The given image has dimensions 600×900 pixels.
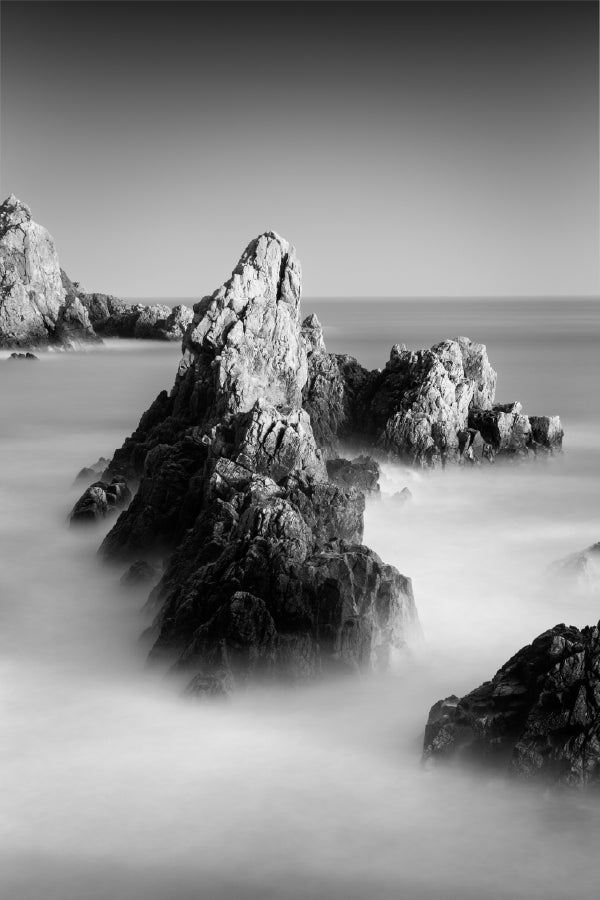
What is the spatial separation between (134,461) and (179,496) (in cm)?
515

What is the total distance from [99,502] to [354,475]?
6054 mm

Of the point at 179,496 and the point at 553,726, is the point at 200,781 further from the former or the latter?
the point at 179,496

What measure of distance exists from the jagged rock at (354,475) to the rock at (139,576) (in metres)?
6.59

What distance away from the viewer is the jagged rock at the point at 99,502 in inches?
834

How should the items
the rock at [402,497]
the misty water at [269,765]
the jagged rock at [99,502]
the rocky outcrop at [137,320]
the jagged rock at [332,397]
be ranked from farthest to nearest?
1. the rocky outcrop at [137,320]
2. the jagged rock at [332,397]
3. the rock at [402,497]
4. the jagged rock at [99,502]
5. the misty water at [269,765]

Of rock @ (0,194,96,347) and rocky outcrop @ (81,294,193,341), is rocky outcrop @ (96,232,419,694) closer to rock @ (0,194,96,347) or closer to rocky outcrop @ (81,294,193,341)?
rock @ (0,194,96,347)

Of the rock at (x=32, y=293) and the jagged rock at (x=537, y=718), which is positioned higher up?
the rock at (x=32, y=293)

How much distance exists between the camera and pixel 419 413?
26422 millimetres

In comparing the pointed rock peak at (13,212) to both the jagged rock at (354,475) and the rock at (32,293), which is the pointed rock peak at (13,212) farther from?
the jagged rock at (354,475)

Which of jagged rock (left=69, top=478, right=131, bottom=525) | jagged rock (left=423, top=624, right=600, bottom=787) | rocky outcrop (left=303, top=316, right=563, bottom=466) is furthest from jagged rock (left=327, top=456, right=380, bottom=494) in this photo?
jagged rock (left=423, top=624, right=600, bottom=787)

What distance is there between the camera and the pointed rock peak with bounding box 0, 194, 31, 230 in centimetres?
7438

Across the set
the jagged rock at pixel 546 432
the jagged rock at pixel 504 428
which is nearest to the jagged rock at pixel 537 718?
the jagged rock at pixel 504 428

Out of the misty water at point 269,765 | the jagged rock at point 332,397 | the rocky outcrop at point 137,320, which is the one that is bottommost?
the misty water at point 269,765

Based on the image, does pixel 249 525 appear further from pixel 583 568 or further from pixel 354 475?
pixel 354 475
